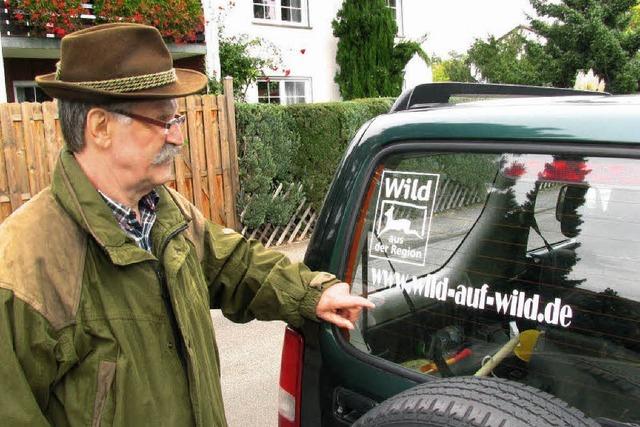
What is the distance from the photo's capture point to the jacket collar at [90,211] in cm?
161

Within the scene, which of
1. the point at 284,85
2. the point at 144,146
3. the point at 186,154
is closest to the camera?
the point at 144,146

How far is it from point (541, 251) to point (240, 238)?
1036mm

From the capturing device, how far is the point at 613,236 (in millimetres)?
1458

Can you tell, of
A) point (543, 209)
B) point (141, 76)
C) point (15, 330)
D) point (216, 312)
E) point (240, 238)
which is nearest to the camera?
point (15, 330)

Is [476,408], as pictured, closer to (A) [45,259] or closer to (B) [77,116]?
(A) [45,259]

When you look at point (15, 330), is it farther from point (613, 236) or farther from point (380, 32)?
point (380, 32)

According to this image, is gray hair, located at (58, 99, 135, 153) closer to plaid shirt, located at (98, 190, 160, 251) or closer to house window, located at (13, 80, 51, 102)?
plaid shirt, located at (98, 190, 160, 251)

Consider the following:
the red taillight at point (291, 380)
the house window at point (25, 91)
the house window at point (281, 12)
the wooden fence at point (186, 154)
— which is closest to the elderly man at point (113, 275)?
the red taillight at point (291, 380)

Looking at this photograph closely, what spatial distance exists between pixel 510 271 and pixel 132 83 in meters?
1.16

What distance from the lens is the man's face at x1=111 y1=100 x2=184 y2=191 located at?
5.66 feet

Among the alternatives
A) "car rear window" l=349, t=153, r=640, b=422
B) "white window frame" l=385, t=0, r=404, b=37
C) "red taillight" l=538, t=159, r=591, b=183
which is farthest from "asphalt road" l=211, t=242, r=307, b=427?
"white window frame" l=385, t=0, r=404, b=37

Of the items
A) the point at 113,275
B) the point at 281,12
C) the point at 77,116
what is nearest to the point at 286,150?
the point at 77,116

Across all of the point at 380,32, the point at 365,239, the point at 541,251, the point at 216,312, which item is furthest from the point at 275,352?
the point at 380,32

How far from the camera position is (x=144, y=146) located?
1750 millimetres
